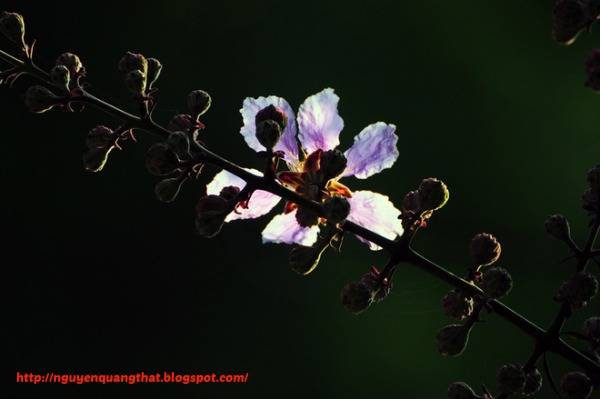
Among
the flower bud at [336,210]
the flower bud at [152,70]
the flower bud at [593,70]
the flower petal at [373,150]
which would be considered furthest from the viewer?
the flower petal at [373,150]

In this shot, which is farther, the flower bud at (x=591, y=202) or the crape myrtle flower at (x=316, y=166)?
the crape myrtle flower at (x=316, y=166)

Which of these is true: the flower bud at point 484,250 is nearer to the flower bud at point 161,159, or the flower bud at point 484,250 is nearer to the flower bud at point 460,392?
the flower bud at point 460,392

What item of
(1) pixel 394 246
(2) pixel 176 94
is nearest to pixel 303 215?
(1) pixel 394 246

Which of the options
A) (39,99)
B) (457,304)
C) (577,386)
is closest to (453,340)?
(457,304)

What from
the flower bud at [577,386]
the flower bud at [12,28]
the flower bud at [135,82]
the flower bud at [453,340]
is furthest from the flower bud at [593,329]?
the flower bud at [12,28]

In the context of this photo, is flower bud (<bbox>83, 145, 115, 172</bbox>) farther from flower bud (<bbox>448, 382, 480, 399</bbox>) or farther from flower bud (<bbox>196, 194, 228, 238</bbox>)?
flower bud (<bbox>448, 382, 480, 399</bbox>)
